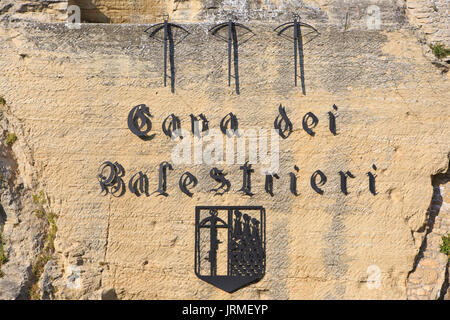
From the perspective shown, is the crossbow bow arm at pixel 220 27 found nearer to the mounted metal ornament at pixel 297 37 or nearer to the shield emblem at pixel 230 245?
the mounted metal ornament at pixel 297 37

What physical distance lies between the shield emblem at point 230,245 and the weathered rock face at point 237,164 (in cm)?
9

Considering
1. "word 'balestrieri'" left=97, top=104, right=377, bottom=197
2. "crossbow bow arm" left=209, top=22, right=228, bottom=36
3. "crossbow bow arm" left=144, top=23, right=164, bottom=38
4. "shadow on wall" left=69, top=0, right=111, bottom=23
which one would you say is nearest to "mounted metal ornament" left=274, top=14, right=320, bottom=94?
"word 'balestrieri'" left=97, top=104, right=377, bottom=197

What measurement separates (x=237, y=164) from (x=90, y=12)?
2.79m

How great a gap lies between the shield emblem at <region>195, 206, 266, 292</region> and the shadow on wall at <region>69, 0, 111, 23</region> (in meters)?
2.85

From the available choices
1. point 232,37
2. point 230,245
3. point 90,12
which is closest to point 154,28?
point 232,37

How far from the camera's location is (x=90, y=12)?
21.0 ft

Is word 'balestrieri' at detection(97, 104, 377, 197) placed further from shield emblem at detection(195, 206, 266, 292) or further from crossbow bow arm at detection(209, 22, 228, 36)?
crossbow bow arm at detection(209, 22, 228, 36)

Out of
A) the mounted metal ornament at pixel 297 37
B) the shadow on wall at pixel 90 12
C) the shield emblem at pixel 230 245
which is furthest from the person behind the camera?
the shadow on wall at pixel 90 12

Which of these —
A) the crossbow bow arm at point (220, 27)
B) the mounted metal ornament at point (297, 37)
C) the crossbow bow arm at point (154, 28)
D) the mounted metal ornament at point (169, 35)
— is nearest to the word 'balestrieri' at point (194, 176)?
the mounted metal ornament at point (297, 37)

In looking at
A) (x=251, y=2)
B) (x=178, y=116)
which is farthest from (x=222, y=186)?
(x=251, y=2)

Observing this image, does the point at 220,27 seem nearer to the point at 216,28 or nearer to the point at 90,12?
the point at 216,28

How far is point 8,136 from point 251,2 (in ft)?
10.2

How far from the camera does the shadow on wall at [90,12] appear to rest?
634cm

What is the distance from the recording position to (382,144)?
5457 millimetres
